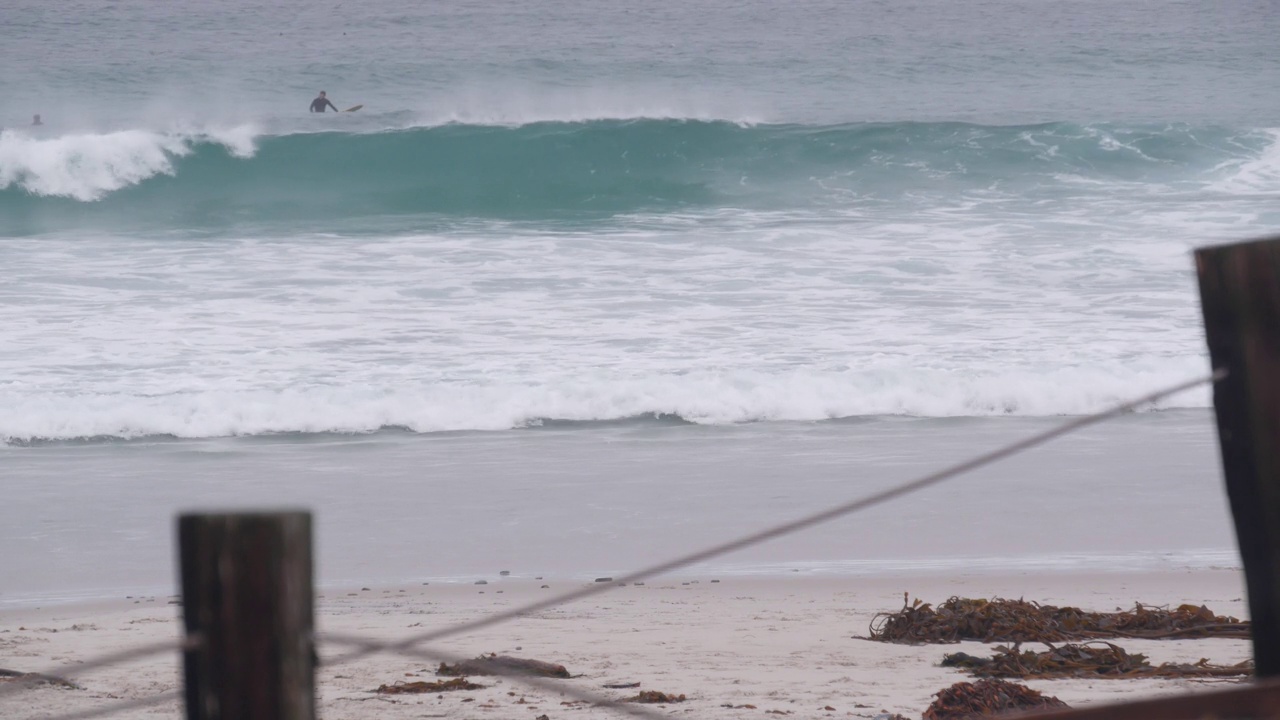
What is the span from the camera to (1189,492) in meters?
6.26

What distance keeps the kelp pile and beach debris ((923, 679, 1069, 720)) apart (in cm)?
41

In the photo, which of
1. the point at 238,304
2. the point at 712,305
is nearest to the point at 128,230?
the point at 238,304

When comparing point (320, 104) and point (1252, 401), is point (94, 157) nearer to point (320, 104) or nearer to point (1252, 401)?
point (320, 104)

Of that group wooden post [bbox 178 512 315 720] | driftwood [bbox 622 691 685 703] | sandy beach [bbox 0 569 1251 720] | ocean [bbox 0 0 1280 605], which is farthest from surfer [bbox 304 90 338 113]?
wooden post [bbox 178 512 315 720]

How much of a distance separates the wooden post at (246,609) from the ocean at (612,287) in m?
0.05

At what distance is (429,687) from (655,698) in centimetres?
69

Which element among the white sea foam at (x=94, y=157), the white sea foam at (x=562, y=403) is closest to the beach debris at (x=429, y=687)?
the white sea foam at (x=562, y=403)

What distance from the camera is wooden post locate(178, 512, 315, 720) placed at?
1373 mm

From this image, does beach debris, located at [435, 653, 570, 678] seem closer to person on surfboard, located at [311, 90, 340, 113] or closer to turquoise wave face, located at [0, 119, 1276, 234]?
turquoise wave face, located at [0, 119, 1276, 234]

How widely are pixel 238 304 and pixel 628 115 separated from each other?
1238cm

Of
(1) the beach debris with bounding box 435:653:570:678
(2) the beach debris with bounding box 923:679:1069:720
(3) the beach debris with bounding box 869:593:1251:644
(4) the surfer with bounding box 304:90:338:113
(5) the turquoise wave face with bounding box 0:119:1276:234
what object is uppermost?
(4) the surfer with bounding box 304:90:338:113

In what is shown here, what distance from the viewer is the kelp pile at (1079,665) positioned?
367cm

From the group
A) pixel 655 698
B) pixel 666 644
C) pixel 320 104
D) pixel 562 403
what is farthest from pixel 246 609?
pixel 320 104

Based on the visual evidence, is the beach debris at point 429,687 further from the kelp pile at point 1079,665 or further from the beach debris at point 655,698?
the kelp pile at point 1079,665
